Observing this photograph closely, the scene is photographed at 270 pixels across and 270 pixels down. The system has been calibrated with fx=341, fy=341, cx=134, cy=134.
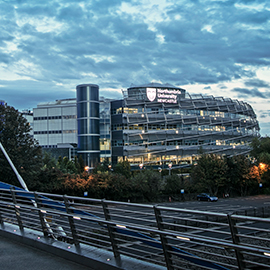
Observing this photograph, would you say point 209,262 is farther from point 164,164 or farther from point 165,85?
point 165,85

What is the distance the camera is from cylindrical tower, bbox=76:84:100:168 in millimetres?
81688

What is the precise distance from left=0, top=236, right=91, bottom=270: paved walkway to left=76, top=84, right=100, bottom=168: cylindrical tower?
74.0 meters

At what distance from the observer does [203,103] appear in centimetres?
9800

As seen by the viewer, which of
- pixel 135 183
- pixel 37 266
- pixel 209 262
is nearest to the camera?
pixel 209 262

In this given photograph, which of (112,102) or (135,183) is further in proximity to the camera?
(112,102)

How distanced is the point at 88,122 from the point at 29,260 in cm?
7628

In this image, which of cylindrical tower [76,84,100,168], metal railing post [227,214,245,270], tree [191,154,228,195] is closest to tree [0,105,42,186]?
tree [191,154,228,195]

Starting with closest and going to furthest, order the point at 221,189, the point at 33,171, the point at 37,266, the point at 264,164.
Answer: the point at 37,266 < the point at 33,171 < the point at 221,189 < the point at 264,164

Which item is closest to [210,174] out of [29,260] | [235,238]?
[29,260]

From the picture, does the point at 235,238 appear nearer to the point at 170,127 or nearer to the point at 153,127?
the point at 153,127

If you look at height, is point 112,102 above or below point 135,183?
above

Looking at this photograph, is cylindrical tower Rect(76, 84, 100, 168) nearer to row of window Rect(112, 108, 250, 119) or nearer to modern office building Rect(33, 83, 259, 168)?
modern office building Rect(33, 83, 259, 168)

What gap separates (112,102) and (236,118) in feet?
131

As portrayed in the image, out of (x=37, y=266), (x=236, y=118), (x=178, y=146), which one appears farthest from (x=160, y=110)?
(x=37, y=266)
